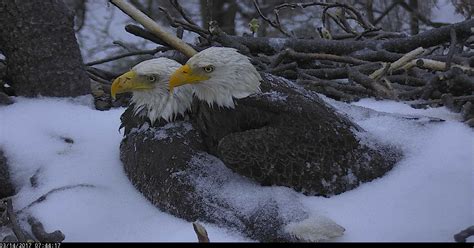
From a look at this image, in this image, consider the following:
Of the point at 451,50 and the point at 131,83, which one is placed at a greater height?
the point at 451,50

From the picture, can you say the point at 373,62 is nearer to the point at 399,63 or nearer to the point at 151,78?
the point at 399,63

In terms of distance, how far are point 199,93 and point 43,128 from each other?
0.89 metres

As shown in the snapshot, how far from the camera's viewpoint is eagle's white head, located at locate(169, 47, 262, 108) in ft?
8.63

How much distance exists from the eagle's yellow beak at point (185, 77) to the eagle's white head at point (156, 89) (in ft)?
0.58

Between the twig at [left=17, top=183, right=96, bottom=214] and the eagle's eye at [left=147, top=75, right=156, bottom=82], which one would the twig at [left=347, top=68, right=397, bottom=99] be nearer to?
the eagle's eye at [left=147, top=75, right=156, bottom=82]

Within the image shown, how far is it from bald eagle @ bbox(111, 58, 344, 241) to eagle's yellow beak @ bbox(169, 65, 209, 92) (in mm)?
178

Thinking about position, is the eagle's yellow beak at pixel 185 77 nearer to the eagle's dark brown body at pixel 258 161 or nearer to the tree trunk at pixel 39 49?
the eagle's dark brown body at pixel 258 161

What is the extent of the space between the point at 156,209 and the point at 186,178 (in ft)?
0.54

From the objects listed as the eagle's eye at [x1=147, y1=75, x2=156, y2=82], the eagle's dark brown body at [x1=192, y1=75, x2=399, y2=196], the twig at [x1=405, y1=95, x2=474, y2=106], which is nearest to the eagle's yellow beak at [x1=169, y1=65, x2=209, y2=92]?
the eagle's dark brown body at [x1=192, y1=75, x2=399, y2=196]

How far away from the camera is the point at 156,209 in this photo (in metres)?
2.58

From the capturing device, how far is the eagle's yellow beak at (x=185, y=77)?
2.62 m

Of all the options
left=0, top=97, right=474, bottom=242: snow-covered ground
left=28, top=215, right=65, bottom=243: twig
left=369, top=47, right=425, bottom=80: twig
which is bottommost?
left=28, top=215, right=65, bottom=243: twig

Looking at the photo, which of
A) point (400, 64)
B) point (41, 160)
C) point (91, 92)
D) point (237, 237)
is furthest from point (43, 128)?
point (400, 64)

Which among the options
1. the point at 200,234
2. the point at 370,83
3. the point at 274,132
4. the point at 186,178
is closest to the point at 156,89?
the point at 186,178
